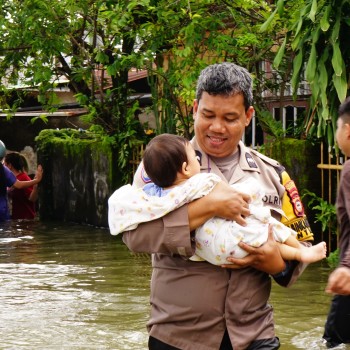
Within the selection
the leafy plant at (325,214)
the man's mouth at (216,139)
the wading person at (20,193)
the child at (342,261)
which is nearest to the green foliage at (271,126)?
the leafy plant at (325,214)

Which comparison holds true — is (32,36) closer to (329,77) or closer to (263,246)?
(329,77)

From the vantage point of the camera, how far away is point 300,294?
9.61 meters

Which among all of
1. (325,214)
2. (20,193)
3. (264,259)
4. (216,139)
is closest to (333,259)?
(325,214)

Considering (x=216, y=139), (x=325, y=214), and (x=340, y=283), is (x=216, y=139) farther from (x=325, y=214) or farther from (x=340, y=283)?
(x=325, y=214)

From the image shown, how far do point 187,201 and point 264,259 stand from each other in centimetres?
37

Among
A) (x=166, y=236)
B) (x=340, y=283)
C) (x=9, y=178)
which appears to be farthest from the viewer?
(x=9, y=178)

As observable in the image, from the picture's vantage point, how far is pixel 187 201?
158 inches

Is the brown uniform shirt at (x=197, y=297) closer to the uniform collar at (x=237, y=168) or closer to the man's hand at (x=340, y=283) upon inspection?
the uniform collar at (x=237, y=168)

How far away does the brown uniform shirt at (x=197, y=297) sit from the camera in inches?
159

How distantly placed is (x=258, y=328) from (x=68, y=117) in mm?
17990

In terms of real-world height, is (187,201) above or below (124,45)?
below

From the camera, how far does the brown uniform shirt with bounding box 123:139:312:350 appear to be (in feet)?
13.2

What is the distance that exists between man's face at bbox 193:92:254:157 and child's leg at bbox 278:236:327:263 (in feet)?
1.47

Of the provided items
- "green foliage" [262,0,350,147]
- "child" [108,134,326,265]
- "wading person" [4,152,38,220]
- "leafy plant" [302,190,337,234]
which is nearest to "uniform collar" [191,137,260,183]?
"child" [108,134,326,265]
